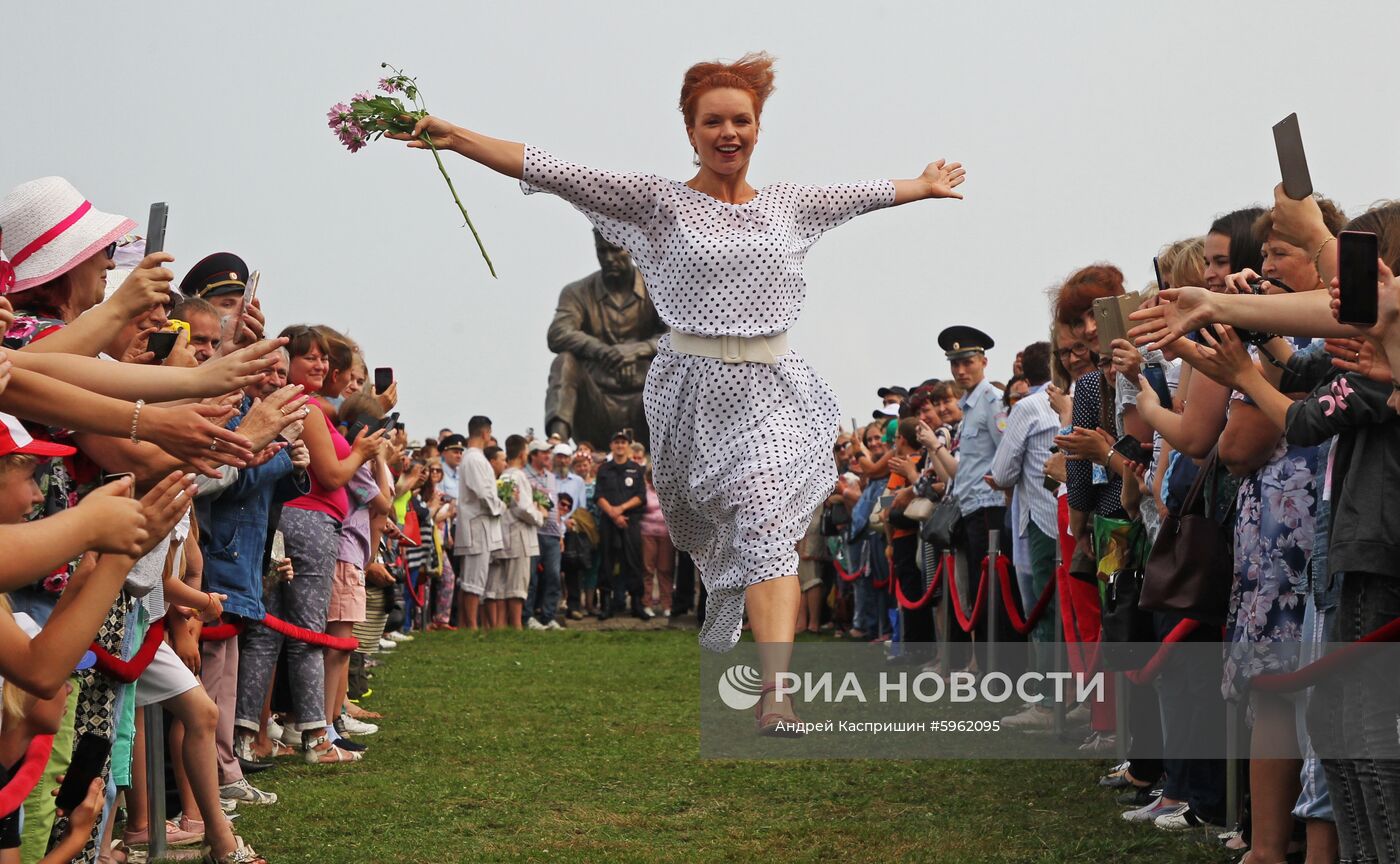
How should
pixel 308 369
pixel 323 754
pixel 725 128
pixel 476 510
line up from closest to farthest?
pixel 725 128, pixel 308 369, pixel 323 754, pixel 476 510

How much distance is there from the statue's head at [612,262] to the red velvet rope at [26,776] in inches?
976

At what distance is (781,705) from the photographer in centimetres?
624

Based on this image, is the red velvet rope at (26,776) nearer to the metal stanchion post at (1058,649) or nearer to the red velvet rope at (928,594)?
the metal stanchion post at (1058,649)

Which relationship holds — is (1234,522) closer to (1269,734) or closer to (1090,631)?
(1269,734)

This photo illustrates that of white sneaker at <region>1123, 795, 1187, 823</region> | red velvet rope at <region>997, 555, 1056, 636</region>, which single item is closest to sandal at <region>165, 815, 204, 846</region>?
white sneaker at <region>1123, 795, 1187, 823</region>

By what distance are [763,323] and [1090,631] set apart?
9.61 feet

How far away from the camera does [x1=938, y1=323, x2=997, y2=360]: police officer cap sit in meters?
11.9

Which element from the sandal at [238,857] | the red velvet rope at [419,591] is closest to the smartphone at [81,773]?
the sandal at [238,857]

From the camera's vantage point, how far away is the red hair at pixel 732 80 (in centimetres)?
674

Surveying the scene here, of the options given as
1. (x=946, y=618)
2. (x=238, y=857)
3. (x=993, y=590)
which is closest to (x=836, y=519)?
(x=946, y=618)

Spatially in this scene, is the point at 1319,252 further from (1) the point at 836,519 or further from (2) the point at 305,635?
(1) the point at 836,519

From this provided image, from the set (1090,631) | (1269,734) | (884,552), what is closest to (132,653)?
(1269,734)

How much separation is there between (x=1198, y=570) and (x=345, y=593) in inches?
198

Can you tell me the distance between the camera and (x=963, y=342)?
12.1 meters
